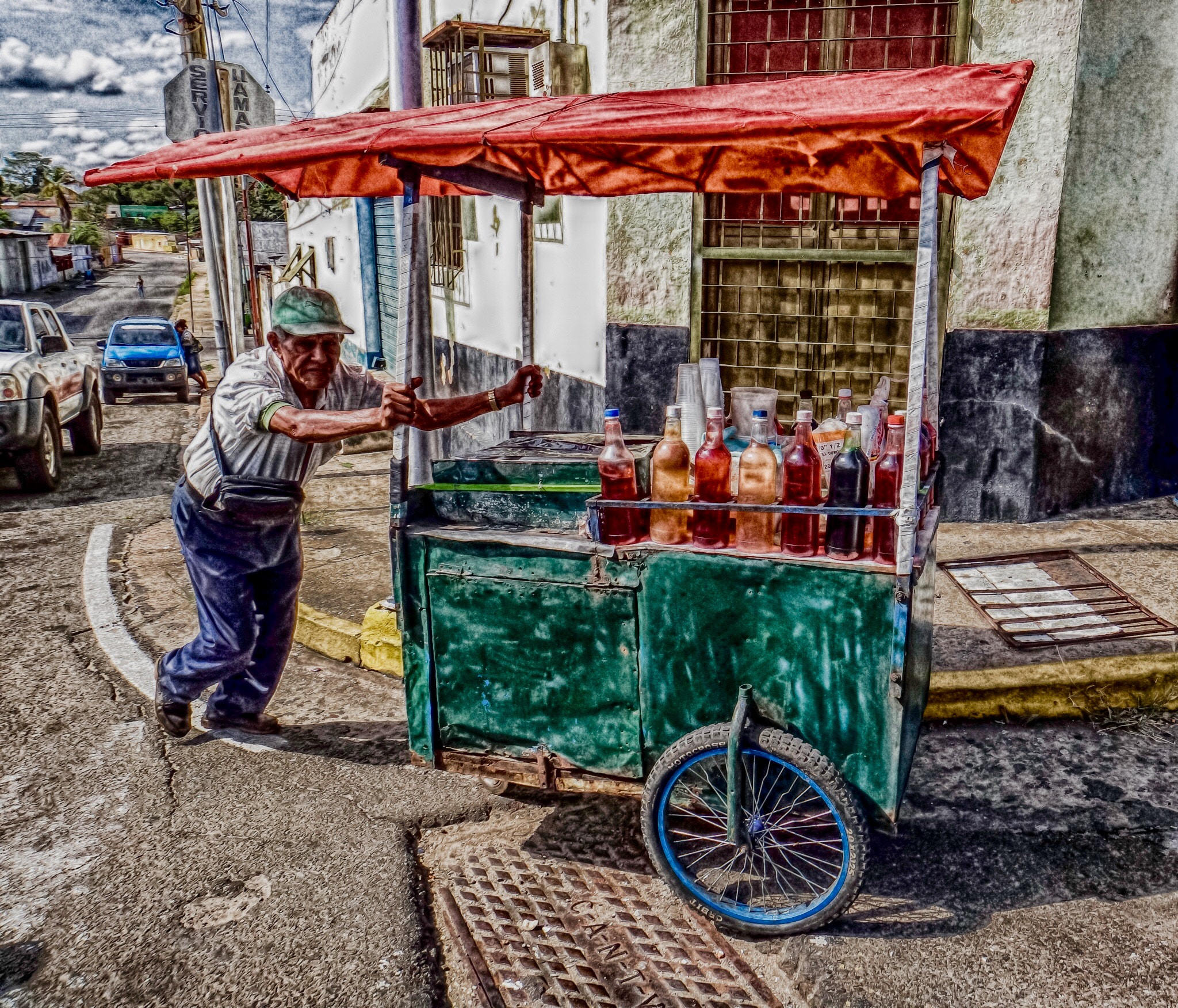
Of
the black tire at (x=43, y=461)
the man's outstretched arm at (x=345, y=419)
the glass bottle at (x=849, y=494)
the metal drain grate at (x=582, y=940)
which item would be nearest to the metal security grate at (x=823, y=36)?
the glass bottle at (x=849, y=494)

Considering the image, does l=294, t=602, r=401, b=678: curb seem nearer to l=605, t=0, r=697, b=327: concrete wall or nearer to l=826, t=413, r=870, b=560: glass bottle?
l=826, t=413, r=870, b=560: glass bottle

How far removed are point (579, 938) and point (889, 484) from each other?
1.78 m

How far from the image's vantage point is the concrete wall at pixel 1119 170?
6.34 meters

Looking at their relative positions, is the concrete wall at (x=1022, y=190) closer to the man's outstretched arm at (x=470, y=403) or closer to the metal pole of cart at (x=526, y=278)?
the metal pole of cart at (x=526, y=278)

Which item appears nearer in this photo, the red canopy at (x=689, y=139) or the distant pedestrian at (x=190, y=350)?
the red canopy at (x=689, y=139)

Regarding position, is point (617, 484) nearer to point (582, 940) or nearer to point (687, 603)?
point (687, 603)

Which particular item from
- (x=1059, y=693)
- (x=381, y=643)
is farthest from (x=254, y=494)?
(x=1059, y=693)

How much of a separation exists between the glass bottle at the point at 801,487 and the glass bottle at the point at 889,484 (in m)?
0.19

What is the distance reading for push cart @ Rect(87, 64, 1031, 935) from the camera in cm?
288

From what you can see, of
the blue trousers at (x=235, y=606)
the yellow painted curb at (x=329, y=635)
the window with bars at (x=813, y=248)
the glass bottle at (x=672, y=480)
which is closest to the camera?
the glass bottle at (x=672, y=480)

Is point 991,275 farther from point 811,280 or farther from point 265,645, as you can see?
point 265,645

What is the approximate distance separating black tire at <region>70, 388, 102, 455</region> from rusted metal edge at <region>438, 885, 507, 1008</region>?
10.0m

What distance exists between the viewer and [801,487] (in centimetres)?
315

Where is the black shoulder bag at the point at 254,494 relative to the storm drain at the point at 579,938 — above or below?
above
